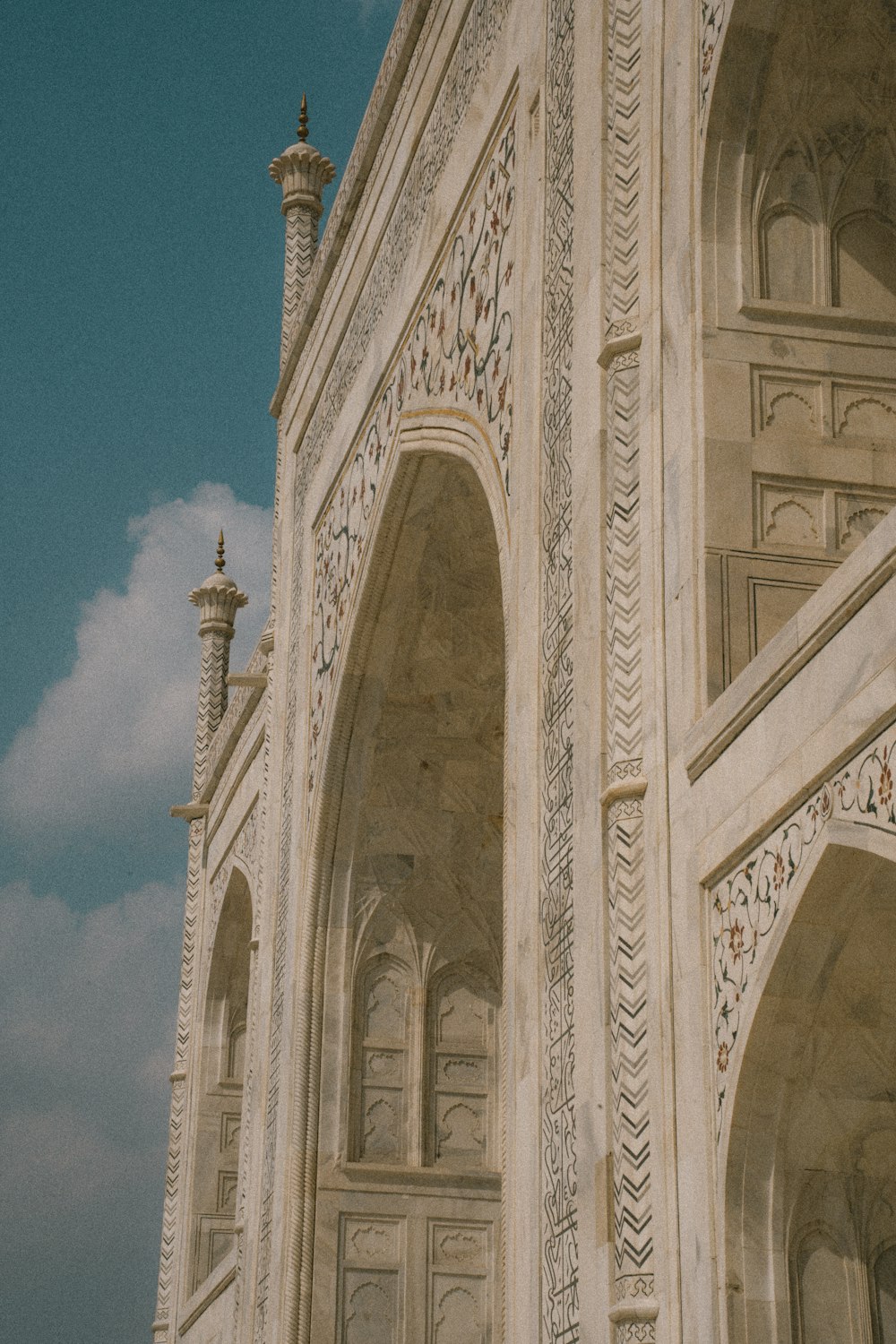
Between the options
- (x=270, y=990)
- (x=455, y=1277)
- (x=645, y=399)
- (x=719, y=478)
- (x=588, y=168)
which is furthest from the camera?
(x=270, y=990)

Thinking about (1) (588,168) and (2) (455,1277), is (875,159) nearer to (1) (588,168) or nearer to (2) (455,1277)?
(1) (588,168)

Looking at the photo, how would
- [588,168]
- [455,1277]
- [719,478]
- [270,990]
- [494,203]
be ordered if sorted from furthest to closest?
1. [270,990]
2. [455,1277]
3. [494,203]
4. [588,168]
5. [719,478]

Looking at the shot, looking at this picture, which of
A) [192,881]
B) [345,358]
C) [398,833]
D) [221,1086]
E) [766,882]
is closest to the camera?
[766,882]

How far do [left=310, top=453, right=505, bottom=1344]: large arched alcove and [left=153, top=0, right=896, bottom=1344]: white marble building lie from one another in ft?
0.06

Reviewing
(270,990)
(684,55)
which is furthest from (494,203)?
(270,990)

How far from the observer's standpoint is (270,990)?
35.1 ft

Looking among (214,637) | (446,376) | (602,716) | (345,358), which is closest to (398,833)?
(345,358)

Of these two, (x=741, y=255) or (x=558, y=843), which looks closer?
(x=741, y=255)

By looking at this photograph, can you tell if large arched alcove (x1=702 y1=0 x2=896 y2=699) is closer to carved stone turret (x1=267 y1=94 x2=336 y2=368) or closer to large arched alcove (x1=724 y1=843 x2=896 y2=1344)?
large arched alcove (x1=724 y1=843 x2=896 y2=1344)

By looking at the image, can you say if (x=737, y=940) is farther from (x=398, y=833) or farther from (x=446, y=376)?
(x=398, y=833)

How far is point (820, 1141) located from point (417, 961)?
543cm

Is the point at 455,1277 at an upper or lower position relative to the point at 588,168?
lower

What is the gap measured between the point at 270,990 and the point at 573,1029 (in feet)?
16.3

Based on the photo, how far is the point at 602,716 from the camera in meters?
5.96
